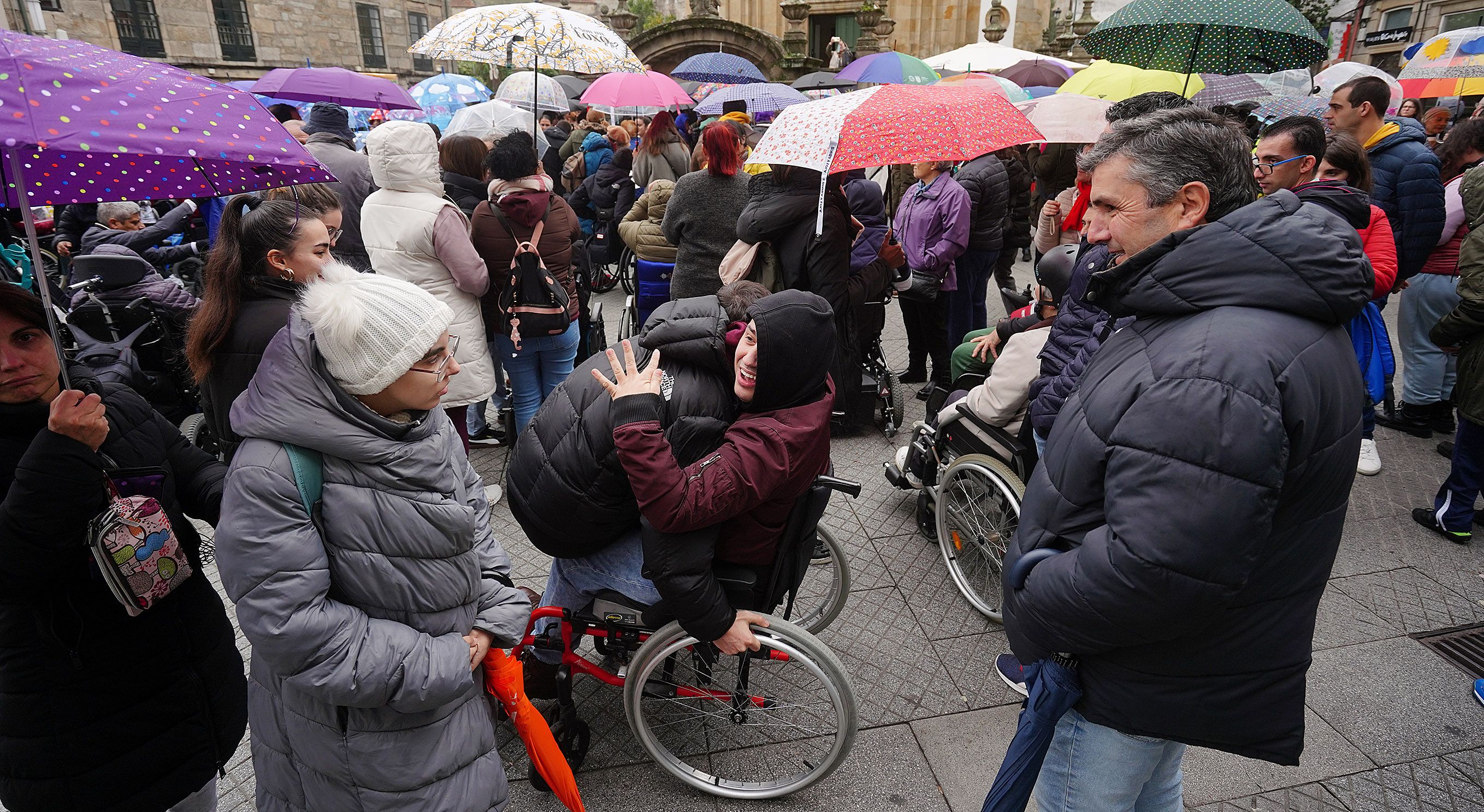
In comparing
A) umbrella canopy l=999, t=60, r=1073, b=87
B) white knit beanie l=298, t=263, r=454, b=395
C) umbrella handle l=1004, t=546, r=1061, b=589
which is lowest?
umbrella handle l=1004, t=546, r=1061, b=589

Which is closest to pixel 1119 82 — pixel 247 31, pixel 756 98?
pixel 756 98

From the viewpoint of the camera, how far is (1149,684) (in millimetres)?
1745

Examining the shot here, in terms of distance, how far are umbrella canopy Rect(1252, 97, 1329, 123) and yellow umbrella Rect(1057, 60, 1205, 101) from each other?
28.7 inches

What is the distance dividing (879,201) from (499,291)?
253 cm

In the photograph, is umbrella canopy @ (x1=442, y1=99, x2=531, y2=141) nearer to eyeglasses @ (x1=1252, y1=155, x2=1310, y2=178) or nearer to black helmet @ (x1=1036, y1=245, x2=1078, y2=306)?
black helmet @ (x1=1036, y1=245, x2=1078, y2=306)

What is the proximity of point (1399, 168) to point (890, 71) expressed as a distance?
20.8 feet

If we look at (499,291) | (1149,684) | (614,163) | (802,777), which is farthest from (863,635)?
(614,163)

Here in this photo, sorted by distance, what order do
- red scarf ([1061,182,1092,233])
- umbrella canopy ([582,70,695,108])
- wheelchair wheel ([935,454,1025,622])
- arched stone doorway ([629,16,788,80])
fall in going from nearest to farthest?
1. wheelchair wheel ([935,454,1025,622])
2. red scarf ([1061,182,1092,233])
3. umbrella canopy ([582,70,695,108])
4. arched stone doorway ([629,16,788,80])

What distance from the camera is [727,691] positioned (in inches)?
115

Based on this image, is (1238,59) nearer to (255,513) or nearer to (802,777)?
(802,777)

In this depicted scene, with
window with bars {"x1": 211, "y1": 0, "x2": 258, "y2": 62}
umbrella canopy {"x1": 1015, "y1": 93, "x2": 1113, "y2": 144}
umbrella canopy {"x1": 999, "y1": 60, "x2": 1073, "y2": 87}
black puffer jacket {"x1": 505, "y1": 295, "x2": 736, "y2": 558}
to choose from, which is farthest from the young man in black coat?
window with bars {"x1": 211, "y1": 0, "x2": 258, "y2": 62}

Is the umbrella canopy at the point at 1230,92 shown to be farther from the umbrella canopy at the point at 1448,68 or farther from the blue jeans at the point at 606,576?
the blue jeans at the point at 606,576

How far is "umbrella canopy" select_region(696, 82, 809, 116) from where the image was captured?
416 inches

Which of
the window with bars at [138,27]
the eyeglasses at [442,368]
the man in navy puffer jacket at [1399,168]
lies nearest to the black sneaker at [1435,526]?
the man in navy puffer jacket at [1399,168]
